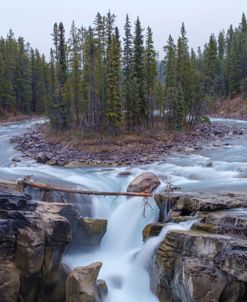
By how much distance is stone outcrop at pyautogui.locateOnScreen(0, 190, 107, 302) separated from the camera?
44.7ft

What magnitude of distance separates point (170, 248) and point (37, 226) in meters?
4.58

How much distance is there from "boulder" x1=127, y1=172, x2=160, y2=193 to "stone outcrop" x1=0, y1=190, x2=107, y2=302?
5760mm

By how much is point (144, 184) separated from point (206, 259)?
28.6 ft

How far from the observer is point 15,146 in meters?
43.7

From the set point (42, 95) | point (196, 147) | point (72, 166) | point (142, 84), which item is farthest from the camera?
point (42, 95)

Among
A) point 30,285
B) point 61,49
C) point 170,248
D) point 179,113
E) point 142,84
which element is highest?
point 61,49

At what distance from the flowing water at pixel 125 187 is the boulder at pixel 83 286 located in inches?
49.4

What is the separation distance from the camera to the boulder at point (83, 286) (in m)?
12.9

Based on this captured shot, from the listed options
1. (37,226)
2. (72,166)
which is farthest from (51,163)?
(37,226)

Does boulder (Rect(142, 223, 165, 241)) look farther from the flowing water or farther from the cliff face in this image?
the flowing water

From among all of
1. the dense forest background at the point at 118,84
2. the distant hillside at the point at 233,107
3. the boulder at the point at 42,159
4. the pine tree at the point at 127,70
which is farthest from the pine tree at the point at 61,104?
the distant hillside at the point at 233,107

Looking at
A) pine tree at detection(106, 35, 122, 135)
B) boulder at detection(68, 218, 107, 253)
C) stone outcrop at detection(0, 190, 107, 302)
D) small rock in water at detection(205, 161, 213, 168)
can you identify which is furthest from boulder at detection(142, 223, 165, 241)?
pine tree at detection(106, 35, 122, 135)

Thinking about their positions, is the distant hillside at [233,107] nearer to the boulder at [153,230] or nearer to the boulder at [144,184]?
the boulder at [144,184]

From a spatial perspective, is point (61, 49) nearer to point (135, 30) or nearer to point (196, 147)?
point (135, 30)
